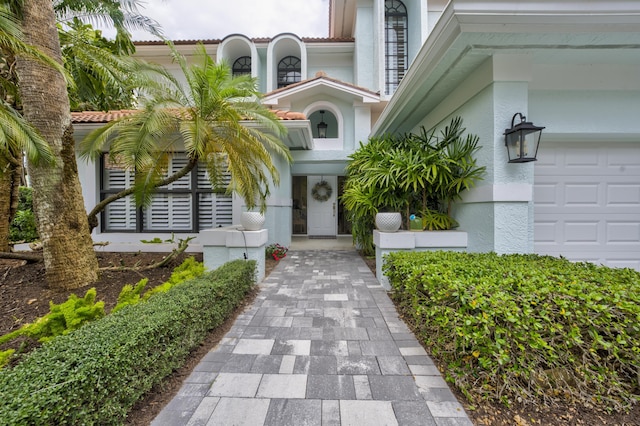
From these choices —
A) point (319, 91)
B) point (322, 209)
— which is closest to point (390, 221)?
point (319, 91)

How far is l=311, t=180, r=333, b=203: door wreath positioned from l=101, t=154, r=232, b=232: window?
4538mm

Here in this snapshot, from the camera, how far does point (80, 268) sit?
156 inches

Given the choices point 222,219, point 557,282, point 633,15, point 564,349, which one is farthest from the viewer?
point 222,219

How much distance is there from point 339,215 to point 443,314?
8.71 meters

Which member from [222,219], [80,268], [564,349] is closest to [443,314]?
[564,349]

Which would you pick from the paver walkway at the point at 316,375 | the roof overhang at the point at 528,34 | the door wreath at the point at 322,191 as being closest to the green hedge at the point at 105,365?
the paver walkway at the point at 316,375

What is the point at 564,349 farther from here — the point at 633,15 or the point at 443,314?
the point at 633,15

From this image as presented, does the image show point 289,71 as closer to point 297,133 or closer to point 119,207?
point 297,133

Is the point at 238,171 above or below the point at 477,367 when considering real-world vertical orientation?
above

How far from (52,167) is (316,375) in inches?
181

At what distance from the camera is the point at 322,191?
1073cm

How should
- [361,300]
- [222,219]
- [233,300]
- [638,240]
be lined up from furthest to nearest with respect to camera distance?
[222,219], [638,240], [361,300], [233,300]

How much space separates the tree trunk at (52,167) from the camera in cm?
368

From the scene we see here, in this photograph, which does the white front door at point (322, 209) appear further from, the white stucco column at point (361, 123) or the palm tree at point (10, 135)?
the palm tree at point (10, 135)
